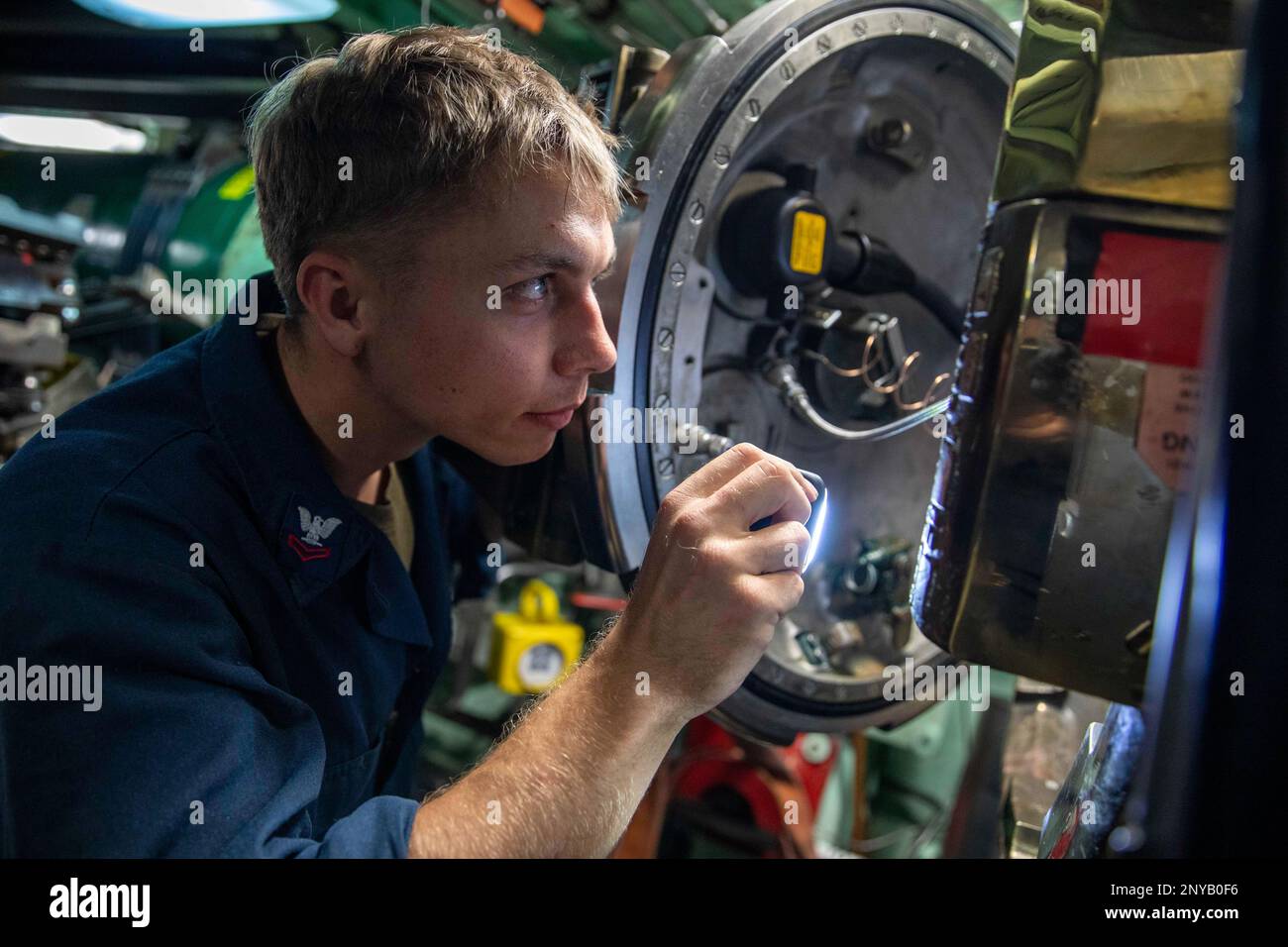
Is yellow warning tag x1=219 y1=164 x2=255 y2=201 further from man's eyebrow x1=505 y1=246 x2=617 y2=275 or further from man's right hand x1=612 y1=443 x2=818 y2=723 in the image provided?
man's right hand x1=612 y1=443 x2=818 y2=723

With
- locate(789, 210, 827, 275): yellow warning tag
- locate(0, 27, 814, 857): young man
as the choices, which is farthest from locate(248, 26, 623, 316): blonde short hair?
locate(789, 210, 827, 275): yellow warning tag

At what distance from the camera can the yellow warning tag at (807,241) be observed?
47.4 inches

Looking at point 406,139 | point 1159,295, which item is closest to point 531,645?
point 406,139

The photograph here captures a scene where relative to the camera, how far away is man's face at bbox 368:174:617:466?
92 cm

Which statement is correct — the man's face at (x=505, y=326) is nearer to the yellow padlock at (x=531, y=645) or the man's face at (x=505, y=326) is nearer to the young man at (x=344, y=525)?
the young man at (x=344, y=525)

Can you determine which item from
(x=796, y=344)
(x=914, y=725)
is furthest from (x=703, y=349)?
(x=914, y=725)

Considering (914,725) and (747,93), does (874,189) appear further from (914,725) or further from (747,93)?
(914,725)

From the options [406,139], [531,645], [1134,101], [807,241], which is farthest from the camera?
[531,645]

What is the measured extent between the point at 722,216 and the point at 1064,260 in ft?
2.00

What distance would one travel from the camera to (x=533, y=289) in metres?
0.95

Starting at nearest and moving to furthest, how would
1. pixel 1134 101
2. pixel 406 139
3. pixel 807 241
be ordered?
pixel 1134 101
pixel 406 139
pixel 807 241

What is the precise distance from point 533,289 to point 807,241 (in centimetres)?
45

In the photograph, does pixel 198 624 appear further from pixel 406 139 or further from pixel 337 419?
pixel 406 139

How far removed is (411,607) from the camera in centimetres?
112
